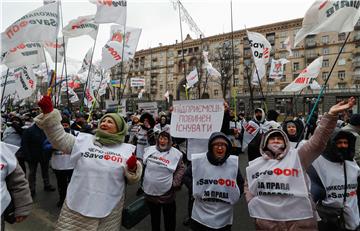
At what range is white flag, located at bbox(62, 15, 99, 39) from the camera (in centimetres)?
703

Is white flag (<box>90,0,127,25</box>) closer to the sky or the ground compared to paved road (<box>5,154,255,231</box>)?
closer to the sky

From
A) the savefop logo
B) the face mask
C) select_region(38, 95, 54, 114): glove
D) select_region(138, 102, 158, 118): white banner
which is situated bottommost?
the savefop logo

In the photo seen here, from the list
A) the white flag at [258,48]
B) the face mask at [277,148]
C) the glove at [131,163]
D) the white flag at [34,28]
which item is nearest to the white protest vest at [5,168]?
the glove at [131,163]

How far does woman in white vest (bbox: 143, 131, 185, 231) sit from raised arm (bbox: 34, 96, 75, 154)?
4.10 ft

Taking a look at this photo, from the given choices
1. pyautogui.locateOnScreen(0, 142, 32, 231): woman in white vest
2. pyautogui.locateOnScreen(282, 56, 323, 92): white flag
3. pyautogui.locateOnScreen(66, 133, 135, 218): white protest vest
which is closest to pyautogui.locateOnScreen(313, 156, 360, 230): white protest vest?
pyautogui.locateOnScreen(66, 133, 135, 218): white protest vest

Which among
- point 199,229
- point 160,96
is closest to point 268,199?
point 199,229

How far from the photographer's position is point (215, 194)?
2.63 meters

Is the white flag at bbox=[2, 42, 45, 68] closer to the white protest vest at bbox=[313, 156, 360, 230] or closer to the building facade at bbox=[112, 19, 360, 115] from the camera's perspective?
the white protest vest at bbox=[313, 156, 360, 230]

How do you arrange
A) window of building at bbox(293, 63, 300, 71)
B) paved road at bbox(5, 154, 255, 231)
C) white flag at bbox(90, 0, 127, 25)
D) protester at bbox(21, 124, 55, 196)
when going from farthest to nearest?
window of building at bbox(293, 63, 300, 71), white flag at bbox(90, 0, 127, 25), protester at bbox(21, 124, 55, 196), paved road at bbox(5, 154, 255, 231)

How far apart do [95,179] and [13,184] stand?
0.64 metres

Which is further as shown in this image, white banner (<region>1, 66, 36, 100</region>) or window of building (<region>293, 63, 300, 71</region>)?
window of building (<region>293, 63, 300, 71</region>)

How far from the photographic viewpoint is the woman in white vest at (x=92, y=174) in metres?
2.17

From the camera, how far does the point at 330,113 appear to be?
2.14 m

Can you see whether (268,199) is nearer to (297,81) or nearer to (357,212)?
(357,212)
